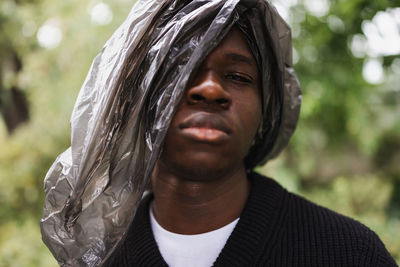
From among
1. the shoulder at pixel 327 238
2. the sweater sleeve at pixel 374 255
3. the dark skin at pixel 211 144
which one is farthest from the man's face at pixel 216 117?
the sweater sleeve at pixel 374 255

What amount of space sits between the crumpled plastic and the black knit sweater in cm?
16

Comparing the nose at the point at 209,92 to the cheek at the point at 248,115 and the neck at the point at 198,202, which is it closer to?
the cheek at the point at 248,115

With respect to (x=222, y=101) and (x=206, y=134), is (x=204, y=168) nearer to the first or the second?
(x=206, y=134)

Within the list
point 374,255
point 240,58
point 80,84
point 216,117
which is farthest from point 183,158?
point 80,84

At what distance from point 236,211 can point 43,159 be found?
457 centimetres

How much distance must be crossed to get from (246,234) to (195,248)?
202 mm

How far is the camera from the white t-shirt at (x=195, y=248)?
1.47m

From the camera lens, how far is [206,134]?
4.40ft

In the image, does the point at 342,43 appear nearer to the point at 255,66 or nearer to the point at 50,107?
the point at 255,66

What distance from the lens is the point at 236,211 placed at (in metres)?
1.56

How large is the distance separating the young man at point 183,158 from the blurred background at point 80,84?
106 cm

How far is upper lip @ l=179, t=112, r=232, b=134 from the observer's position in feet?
4.44

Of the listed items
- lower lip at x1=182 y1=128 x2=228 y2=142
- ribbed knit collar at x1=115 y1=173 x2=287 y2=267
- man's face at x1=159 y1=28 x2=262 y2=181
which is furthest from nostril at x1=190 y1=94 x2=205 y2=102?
ribbed knit collar at x1=115 y1=173 x2=287 y2=267

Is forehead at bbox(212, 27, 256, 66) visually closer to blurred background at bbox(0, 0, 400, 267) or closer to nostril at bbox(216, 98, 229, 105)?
nostril at bbox(216, 98, 229, 105)
